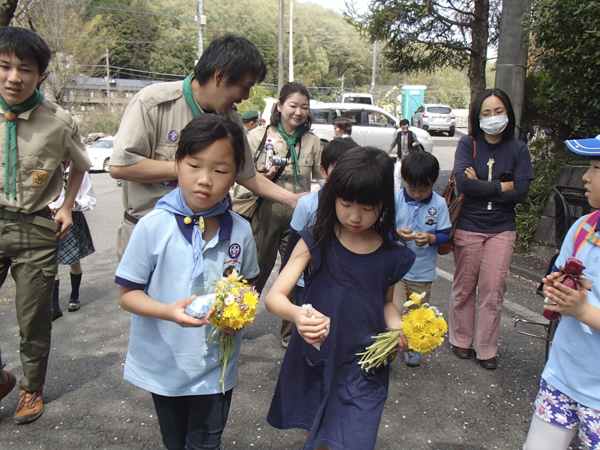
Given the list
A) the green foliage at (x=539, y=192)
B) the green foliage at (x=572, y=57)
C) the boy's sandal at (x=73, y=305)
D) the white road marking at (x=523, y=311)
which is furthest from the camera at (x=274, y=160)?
the green foliage at (x=539, y=192)

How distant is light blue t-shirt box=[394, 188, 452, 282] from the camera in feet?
12.2

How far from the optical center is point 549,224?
6.95 meters

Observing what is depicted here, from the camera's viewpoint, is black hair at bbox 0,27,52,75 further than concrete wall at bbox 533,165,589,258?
No

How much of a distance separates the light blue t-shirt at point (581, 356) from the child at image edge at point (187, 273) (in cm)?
142

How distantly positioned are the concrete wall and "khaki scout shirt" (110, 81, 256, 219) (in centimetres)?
585

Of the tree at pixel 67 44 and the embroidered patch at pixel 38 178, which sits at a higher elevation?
the tree at pixel 67 44

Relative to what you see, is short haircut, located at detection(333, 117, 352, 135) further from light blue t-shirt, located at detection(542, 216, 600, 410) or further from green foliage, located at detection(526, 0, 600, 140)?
light blue t-shirt, located at detection(542, 216, 600, 410)

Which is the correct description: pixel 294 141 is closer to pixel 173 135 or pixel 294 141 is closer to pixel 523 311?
pixel 173 135

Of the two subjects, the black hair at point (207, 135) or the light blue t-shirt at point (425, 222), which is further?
the light blue t-shirt at point (425, 222)

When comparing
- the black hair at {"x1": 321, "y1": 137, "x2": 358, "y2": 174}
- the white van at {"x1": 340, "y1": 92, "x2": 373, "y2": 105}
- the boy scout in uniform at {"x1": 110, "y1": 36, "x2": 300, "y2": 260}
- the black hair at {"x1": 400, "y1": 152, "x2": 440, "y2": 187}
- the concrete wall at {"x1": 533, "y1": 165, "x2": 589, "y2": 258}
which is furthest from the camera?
the white van at {"x1": 340, "y1": 92, "x2": 373, "y2": 105}

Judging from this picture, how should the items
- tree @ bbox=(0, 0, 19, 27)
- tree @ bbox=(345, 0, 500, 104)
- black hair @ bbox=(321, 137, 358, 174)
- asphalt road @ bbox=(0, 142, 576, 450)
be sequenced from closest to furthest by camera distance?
1. asphalt road @ bbox=(0, 142, 576, 450)
2. black hair @ bbox=(321, 137, 358, 174)
3. tree @ bbox=(0, 0, 19, 27)
4. tree @ bbox=(345, 0, 500, 104)

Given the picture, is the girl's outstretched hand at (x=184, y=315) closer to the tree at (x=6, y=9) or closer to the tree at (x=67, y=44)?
the tree at (x=6, y=9)

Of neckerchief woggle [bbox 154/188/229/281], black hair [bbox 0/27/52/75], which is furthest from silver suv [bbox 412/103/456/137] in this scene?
neckerchief woggle [bbox 154/188/229/281]

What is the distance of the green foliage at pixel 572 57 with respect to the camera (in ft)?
18.3
